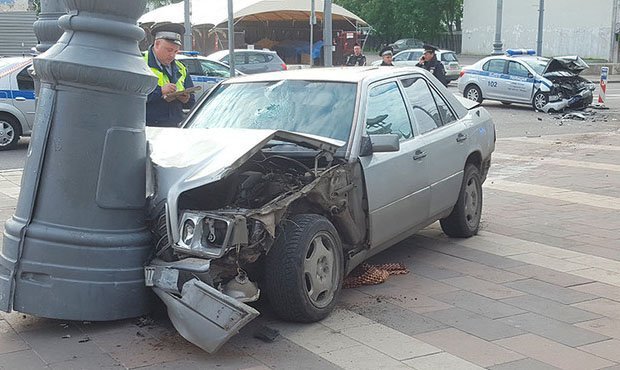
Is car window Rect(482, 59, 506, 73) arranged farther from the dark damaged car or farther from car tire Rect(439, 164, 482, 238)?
the dark damaged car

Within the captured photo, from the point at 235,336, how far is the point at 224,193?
3.01 ft

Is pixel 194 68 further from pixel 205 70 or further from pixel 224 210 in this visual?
pixel 224 210

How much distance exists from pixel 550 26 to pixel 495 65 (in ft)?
98.4

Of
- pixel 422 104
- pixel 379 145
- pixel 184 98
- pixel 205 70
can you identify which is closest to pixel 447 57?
pixel 205 70

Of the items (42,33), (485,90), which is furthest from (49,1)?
(485,90)

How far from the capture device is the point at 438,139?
6.99m

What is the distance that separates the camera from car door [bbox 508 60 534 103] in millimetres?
22406

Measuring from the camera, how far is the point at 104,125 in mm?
5020

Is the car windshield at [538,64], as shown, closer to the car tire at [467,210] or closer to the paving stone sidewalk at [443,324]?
the paving stone sidewalk at [443,324]

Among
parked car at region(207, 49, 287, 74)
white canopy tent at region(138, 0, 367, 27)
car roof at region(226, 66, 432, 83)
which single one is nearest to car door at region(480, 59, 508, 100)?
parked car at region(207, 49, 287, 74)

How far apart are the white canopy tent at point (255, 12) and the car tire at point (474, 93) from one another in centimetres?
1712

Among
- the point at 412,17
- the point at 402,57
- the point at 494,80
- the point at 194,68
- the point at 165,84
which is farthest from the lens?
the point at 412,17

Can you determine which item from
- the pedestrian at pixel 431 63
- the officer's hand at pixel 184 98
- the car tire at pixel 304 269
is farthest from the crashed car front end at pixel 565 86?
the car tire at pixel 304 269

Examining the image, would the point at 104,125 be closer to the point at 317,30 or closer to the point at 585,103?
the point at 585,103
